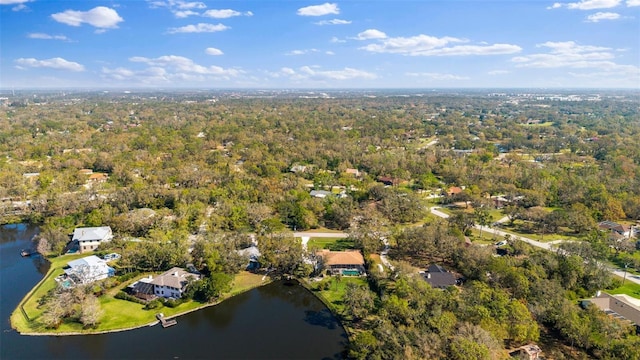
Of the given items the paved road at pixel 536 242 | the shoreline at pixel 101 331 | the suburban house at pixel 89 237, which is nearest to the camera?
the shoreline at pixel 101 331

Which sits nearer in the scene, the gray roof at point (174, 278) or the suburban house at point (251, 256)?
the gray roof at point (174, 278)

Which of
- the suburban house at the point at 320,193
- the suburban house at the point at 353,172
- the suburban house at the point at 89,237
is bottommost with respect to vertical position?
the suburban house at the point at 89,237

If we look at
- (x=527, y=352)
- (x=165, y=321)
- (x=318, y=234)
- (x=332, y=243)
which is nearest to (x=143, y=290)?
(x=165, y=321)

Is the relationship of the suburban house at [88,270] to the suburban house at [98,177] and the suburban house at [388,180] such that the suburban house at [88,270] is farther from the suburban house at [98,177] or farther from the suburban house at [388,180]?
the suburban house at [388,180]

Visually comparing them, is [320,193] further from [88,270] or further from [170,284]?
[88,270]

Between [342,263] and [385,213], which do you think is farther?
[385,213]

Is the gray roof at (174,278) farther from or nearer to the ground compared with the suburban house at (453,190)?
nearer to the ground

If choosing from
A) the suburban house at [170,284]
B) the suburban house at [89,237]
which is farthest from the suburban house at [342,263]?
the suburban house at [89,237]
